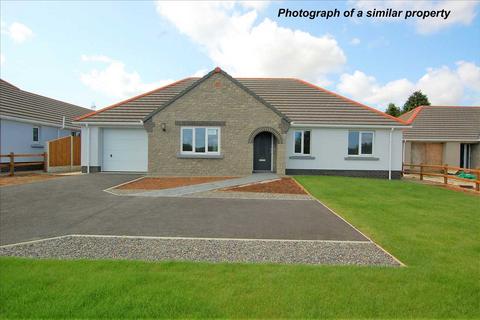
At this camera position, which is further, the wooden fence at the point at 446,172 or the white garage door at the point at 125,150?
the white garage door at the point at 125,150

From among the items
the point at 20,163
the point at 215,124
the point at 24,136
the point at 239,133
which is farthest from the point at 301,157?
the point at 24,136

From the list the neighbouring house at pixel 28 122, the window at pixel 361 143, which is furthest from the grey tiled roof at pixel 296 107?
the neighbouring house at pixel 28 122

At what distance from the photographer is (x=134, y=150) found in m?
18.8

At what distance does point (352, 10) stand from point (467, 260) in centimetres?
941

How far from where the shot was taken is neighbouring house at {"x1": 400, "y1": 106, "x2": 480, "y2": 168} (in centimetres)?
2434

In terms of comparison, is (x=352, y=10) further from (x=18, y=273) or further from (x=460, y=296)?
(x=18, y=273)

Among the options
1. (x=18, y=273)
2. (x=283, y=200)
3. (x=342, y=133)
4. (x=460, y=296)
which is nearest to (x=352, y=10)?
(x=283, y=200)

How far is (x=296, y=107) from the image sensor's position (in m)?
19.2

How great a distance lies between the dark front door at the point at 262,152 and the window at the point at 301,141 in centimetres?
192

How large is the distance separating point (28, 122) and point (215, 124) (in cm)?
1395

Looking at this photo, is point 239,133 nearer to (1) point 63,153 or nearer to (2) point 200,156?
(2) point 200,156

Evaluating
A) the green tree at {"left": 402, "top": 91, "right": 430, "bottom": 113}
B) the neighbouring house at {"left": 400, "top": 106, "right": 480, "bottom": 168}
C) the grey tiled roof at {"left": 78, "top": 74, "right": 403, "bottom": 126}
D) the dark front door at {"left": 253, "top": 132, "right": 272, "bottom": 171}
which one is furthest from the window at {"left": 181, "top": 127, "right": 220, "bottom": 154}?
the green tree at {"left": 402, "top": 91, "right": 430, "bottom": 113}

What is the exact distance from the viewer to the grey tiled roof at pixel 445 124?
24438 millimetres

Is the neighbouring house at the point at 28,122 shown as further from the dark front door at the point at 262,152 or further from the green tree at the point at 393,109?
the green tree at the point at 393,109
